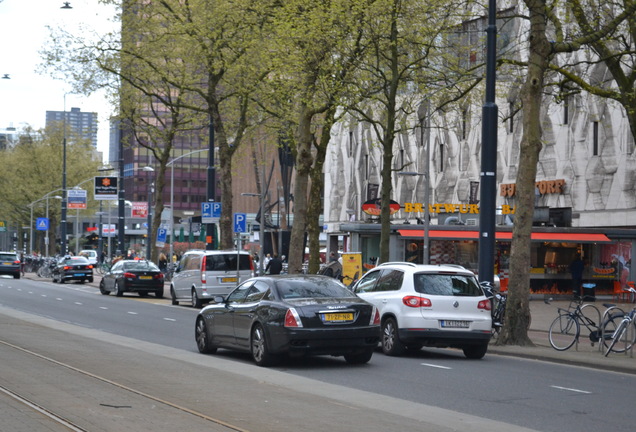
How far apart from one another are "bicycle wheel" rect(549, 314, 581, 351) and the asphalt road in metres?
1.81

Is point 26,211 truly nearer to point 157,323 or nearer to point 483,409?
point 157,323

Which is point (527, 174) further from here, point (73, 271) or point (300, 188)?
point (73, 271)

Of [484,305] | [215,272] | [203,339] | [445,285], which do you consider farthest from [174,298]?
[484,305]

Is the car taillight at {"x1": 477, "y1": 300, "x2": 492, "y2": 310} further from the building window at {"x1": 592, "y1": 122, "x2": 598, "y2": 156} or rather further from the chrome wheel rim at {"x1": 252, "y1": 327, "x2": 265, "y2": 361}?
the building window at {"x1": 592, "y1": 122, "x2": 598, "y2": 156}

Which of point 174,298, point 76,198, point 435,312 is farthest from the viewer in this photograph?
point 76,198

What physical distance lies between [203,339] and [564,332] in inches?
280

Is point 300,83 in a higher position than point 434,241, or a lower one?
higher

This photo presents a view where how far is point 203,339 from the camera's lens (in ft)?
63.8

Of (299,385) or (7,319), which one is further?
(7,319)

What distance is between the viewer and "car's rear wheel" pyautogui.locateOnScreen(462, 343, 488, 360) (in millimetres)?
19609

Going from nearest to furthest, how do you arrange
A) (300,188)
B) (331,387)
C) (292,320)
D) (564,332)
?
(331,387), (292,320), (564,332), (300,188)

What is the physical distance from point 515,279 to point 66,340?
8983 mm

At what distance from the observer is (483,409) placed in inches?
490

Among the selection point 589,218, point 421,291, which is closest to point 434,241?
point 589,218
